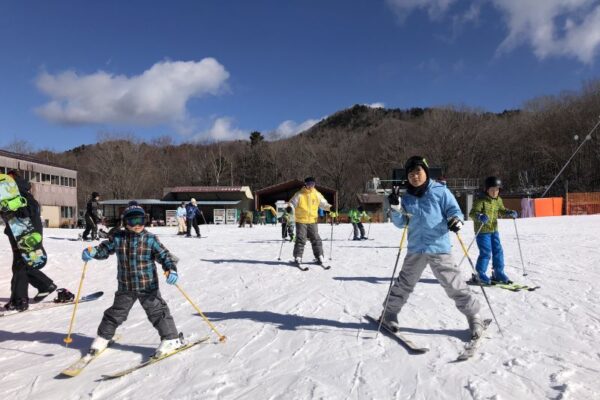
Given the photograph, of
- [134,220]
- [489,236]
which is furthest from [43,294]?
[489,236]

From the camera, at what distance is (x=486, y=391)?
9.41ft

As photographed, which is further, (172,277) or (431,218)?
(431,218)

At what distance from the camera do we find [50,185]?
41.5 meters

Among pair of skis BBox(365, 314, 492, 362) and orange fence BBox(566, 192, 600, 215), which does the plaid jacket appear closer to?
pair of skis BBox(365, 314, 492, 362)

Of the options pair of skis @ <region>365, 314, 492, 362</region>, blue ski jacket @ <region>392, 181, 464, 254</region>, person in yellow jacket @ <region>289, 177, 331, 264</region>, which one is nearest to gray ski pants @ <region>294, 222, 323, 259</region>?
person in yellow jacket @ <region>289, 177, 331, 264</region>

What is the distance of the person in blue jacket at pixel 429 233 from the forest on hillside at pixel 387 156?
193 ft

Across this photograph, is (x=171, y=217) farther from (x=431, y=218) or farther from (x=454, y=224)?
(x=454, y=224)

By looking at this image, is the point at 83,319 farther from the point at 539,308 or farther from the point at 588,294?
the point at 588,294

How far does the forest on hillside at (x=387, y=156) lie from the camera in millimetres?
58031

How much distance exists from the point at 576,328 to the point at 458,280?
1.49 meters

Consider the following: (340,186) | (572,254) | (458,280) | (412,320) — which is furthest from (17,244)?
(340,186)

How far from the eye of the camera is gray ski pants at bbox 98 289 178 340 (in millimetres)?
3709

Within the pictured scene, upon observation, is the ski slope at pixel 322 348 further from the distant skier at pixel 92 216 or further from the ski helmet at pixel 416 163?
the distant skier at pixel 92 216

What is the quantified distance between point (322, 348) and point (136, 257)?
1889 mm
